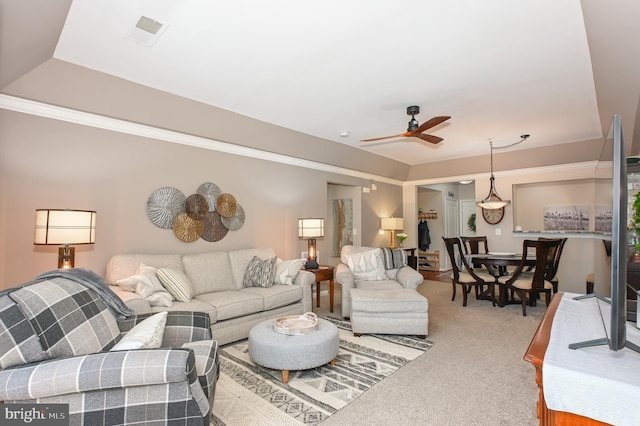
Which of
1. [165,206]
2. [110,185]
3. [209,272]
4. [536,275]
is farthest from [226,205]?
[536,275]

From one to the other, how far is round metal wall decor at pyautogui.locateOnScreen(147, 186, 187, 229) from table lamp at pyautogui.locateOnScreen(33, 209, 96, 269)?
0.97m

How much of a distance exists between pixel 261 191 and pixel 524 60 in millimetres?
3457

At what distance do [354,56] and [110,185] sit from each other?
276 centimetres

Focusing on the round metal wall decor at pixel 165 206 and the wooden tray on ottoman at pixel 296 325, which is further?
the round metal wall decor at pixel 165 206

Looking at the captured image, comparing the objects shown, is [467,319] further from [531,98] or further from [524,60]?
[524,60]

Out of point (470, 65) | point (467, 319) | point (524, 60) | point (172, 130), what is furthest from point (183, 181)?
point (467, 319)

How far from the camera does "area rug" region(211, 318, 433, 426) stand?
215 cm

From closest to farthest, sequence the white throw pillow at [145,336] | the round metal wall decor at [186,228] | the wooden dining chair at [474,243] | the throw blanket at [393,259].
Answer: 1. the white throw pillow at [145,336]
2. the round metal wall decor at [186,228]
3. the throw blanket at [393,259]
4. the wooden dining chair at [474,243]

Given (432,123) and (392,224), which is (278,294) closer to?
(432,123)

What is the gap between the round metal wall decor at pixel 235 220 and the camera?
14.4ft

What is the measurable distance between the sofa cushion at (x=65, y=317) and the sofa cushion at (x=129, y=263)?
4.73 feet

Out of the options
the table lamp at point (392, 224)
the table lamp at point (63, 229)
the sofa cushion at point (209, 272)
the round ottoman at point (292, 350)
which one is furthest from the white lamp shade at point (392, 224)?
the table lamp at point (63, 229)

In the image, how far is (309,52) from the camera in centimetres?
262

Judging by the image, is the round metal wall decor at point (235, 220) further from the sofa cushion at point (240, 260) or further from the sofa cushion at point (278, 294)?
the sofa cushion at point (278, 294)
